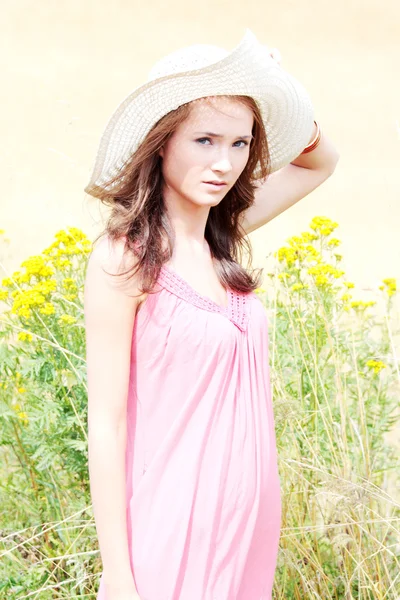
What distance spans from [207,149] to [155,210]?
155mm

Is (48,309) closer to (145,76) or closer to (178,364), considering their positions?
(178,364)

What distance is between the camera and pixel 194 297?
66.2 inches

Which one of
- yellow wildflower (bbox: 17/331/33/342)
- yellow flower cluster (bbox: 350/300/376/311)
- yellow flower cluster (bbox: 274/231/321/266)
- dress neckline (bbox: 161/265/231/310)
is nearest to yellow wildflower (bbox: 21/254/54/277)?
yellow wildflower (bbox: 17/331/33/342)

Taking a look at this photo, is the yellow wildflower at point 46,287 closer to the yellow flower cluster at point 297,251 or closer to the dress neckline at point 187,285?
the yellow flower cluster at point 297,251

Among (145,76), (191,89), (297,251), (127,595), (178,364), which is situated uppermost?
(145,76)

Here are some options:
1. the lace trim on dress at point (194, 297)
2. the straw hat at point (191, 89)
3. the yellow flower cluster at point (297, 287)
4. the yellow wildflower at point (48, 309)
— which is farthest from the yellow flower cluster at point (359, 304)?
the lace trim on dress at point (194, 297)

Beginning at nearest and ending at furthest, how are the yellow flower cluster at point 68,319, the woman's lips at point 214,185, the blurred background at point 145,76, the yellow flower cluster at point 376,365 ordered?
the woman's lips at point 214,185 < the yellow flower cluster at point 68,319 < the yellow flower cluster at point 376,365 < the blurred background at point 145,76

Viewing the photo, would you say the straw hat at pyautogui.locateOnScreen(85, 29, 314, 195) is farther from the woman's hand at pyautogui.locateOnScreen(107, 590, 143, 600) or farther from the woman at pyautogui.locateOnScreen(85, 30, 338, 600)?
the woman's hand at pyautogui.locateOnScreen(107, 590, 143, 600)

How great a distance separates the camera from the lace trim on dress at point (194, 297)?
5.48 feet

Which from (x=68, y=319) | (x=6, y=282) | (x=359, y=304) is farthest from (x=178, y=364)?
(x=359, y=304)

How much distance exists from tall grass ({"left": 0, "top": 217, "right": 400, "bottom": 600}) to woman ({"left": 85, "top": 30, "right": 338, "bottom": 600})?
27.5 inches

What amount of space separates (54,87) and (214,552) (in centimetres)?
742

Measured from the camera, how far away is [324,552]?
105 inches

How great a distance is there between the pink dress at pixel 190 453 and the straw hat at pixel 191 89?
270mm
